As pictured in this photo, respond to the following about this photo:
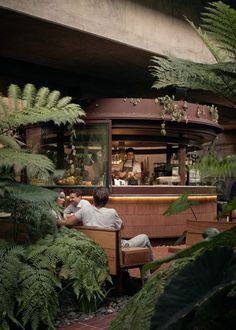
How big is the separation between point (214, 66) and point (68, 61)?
414 inches

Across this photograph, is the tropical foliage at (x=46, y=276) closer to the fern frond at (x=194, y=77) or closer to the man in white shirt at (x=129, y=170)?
the fern frond at (x=194, y=77)

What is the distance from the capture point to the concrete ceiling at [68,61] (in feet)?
30.9

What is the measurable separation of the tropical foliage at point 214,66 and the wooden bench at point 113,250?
2792 millimetres

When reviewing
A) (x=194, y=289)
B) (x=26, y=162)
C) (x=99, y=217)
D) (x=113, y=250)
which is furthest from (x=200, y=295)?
(x=99, y=217)

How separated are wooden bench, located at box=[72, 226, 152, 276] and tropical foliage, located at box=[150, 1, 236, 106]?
279cm

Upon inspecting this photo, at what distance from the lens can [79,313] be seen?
4043 mm

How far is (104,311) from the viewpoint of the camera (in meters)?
4.15

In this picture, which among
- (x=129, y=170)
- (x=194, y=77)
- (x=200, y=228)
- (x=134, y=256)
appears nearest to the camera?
(x=194, y=77)

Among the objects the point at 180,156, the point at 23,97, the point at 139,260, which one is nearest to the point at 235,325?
the point at 23,97

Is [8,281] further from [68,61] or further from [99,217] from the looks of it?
[68,61]

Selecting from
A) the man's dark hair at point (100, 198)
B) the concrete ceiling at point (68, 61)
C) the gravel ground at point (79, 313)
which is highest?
the concrete ceiling at point (68, 61)

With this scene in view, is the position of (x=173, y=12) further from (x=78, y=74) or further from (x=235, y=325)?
(x=235, y=325)

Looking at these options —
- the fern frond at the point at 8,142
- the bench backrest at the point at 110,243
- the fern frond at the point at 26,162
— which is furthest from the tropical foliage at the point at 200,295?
the bench backrest at the point at 110,243

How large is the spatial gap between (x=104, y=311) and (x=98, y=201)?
1179mm
